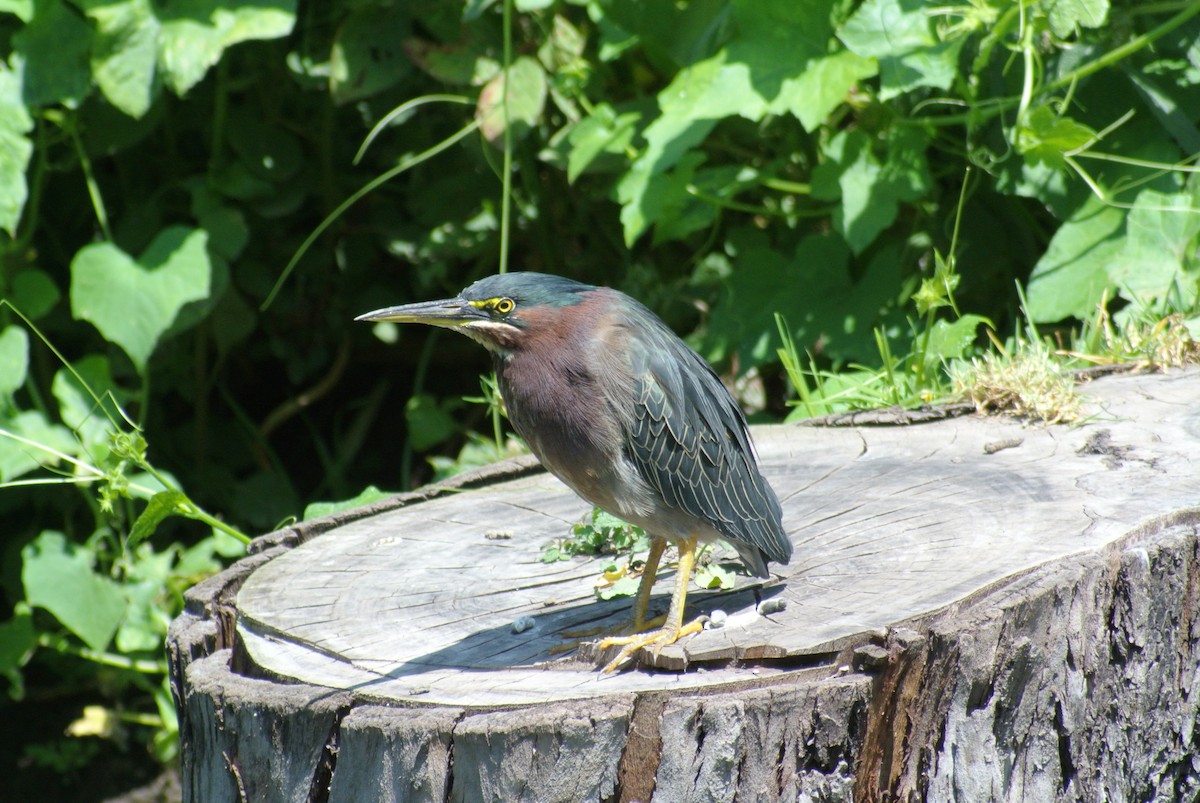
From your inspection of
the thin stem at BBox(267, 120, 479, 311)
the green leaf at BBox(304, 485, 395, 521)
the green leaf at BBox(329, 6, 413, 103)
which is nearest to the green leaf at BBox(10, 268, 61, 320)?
the thin stem at BBox(267, 120, 479, 311)

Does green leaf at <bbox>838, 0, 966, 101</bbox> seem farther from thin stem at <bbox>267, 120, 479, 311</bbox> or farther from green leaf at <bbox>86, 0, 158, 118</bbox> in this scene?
green leaf at <bbox>86, 0, 158, 118</bbox>

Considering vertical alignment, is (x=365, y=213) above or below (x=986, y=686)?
above

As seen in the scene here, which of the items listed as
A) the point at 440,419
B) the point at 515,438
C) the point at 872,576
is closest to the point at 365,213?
the point at 440,419

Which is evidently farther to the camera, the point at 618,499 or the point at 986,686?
the point at 618,499

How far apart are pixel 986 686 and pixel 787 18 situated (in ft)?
9.12

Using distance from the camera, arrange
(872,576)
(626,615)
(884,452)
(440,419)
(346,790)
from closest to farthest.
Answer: (346,790)
(872,576)
(626,615)
(884,452)
(440,419)

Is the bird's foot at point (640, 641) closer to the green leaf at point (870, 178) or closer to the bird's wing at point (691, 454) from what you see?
the bird's wing at point (691, 454)

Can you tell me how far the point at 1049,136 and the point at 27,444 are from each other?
3.62m

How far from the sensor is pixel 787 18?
427 cm

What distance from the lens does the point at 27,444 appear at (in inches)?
157

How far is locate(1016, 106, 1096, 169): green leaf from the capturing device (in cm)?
391

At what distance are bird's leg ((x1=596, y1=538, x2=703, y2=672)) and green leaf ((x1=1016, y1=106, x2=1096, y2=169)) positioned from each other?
209 centimetres

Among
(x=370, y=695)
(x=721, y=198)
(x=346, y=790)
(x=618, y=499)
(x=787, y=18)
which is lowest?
(x=346, y=790)

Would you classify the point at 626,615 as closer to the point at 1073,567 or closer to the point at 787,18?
the point at 1073,567
